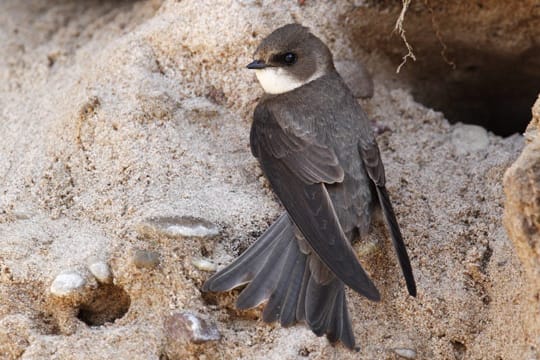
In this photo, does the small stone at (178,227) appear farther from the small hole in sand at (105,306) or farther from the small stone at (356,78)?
the small stone at (356,78)

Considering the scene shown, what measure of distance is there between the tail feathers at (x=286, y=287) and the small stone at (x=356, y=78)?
807mm

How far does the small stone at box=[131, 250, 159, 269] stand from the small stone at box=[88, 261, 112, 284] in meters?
0.07

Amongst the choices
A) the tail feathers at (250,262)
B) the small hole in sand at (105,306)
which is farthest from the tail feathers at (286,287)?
the small hole in sand at (105,306)

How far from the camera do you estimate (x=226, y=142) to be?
253 cm

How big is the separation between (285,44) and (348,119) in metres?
0.31

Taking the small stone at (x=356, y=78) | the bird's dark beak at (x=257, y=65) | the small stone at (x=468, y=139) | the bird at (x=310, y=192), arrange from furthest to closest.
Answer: the small stone at (x=356, y=78), the small stone at (x=468, y=139), the bird's dark beak at (x=257, y=65), the bird at (x=310, y=192)

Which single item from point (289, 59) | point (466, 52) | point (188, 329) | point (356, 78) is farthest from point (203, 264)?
point (466, 52)

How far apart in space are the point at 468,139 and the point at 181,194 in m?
0.97

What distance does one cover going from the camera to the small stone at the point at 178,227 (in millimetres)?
2080

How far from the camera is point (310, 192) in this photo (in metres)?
2.23

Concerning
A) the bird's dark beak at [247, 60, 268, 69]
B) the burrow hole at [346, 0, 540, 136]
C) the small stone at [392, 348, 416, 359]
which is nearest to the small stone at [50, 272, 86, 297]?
the small stone at [392, 348, 416, 359]

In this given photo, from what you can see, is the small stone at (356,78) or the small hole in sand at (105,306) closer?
the small hole in sand at (105,306)

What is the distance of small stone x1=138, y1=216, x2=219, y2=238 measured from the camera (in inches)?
81.9

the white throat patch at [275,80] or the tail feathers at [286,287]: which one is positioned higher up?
the white throat patch at [275,80]
